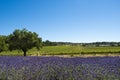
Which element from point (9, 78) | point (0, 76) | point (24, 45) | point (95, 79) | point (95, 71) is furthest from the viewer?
point (24, 45)

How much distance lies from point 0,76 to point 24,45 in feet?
118

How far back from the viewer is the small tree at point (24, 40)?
44562 millimetres

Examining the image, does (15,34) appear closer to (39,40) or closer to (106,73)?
(39,40)

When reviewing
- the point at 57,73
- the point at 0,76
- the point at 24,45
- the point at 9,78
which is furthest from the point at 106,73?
the point at 24,45

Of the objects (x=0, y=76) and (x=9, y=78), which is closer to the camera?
(x=9, y=78)

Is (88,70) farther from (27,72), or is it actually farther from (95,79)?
(27,72)

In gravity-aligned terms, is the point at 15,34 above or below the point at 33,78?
above

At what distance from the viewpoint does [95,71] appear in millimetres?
7344

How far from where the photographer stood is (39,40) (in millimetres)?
46062

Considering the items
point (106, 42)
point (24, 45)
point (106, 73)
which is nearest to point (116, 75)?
point (106, 73)

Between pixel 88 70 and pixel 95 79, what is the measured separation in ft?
3.03

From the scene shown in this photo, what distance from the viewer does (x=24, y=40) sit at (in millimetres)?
44750

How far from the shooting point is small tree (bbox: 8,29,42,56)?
1754 inches

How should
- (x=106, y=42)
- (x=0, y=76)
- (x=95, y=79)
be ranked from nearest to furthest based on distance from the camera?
(x=95, y=79)
(x=0, y=76)
(x=106, y=42)
